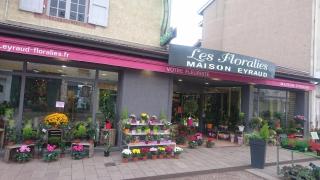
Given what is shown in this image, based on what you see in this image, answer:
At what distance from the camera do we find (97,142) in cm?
868

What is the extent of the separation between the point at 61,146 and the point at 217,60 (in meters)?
5.69

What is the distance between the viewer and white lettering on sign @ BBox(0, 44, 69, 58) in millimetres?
6625

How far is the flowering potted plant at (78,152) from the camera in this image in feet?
24.3

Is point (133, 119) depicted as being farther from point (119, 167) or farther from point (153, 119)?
point (119, 167)

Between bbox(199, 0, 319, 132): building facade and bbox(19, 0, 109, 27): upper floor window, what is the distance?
7.64 metres

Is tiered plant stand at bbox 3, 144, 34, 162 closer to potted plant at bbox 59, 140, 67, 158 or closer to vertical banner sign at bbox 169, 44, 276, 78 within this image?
potted plant at bbox 59, 140, 67, 158

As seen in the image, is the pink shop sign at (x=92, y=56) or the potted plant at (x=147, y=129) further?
the potted plant at (x=147, y=129)

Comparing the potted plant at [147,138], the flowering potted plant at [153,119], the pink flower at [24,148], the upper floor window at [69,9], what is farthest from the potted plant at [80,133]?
the upper floor window at [69,9]

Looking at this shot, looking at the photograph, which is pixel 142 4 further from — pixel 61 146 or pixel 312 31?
pixel 312 31

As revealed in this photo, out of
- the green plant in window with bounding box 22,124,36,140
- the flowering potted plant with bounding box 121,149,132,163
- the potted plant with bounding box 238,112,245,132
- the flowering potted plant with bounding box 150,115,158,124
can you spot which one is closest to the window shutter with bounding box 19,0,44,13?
the green plant in window with bounding box 22,124,36,140

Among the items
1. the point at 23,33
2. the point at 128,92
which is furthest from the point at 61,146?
the point at 23,33

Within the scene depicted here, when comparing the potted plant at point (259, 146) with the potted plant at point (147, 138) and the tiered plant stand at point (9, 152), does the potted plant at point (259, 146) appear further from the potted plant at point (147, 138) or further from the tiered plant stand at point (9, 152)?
the tiered plant stand at point (9, 152)

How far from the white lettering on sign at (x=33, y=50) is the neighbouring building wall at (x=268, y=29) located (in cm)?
1220

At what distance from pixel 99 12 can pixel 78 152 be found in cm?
465
